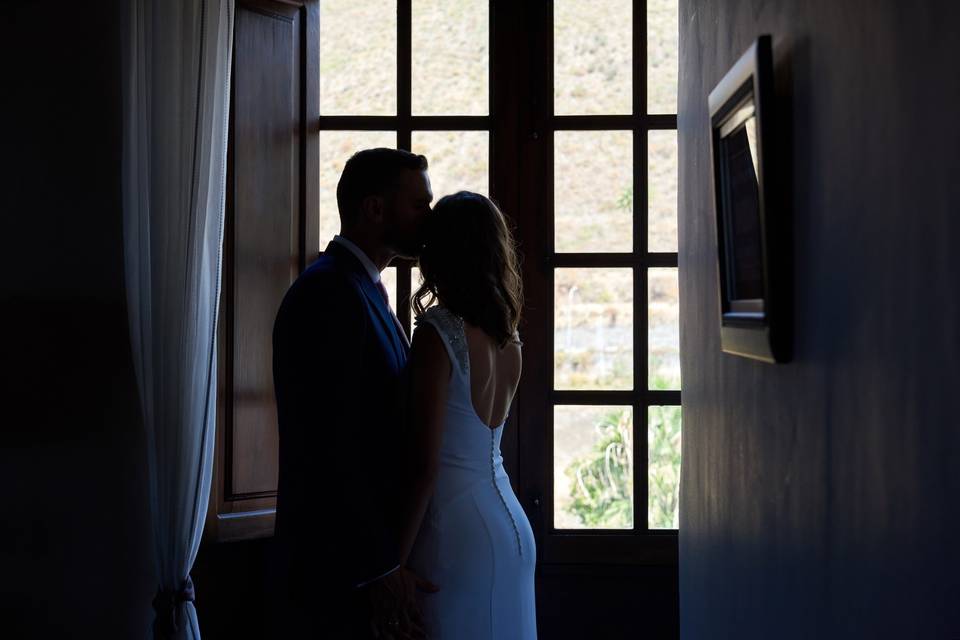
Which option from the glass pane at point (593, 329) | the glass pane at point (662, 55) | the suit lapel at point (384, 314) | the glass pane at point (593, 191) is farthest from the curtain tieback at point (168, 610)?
the glass pane at point (662, 55)

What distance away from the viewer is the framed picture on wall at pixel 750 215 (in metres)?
1.18

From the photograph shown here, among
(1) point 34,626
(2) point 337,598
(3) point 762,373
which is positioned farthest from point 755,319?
(1) point 34,626

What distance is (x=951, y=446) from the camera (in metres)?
0.77

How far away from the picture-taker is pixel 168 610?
2.31m

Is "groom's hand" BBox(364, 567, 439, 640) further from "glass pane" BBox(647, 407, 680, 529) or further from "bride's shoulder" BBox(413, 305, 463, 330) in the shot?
"glass pane" BBox(647, 407, 680, 529)

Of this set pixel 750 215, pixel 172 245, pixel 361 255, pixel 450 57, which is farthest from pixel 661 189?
pixel 750 215

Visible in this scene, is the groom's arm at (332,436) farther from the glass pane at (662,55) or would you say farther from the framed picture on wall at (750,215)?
the glass pane at (662,55)

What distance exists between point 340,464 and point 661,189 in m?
1.44

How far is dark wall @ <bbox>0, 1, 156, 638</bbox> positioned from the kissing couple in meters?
0.69

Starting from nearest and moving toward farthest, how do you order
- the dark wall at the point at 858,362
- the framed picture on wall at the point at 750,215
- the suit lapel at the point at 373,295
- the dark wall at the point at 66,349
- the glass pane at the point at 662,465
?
the dark wall at the point at 858,362, the framed picture on wall at the point at 750,215, the suit lapel at the point at 373,295, the dark wall at the point at 66,349, the glass pane at the point at 662,465

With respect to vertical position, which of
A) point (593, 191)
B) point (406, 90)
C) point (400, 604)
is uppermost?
point (406, 90)

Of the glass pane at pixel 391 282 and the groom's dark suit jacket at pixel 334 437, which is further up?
the glass pane at pixel 391 282

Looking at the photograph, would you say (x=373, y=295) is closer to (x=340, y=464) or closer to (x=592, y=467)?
(x=340, y=464)

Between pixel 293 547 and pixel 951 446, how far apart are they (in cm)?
144
